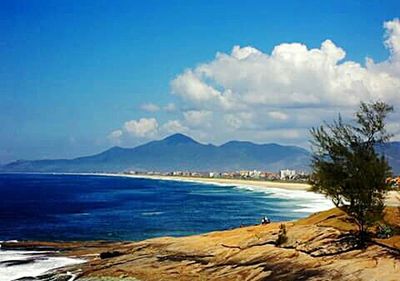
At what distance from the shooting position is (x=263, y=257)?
37.4 meters

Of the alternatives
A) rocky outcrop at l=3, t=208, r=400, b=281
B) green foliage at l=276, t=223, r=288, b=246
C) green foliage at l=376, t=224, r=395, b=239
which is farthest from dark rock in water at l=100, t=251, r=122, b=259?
green foliage at l=376, t=224, r=395, b=239

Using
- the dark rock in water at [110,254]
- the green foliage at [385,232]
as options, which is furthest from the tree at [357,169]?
the dark rock in water at [110,254]

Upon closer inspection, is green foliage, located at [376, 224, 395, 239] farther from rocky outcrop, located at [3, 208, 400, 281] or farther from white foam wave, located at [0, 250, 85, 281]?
white foam wave, located at [0, 250, 85, 281]

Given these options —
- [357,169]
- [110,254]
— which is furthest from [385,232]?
[110,254]

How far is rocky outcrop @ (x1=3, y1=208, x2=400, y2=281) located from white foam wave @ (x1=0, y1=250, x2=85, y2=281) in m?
2.25

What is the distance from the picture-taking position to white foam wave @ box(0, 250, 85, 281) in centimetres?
4353

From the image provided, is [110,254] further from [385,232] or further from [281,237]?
[385,232]

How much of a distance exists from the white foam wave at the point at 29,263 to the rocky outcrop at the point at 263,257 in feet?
7.39

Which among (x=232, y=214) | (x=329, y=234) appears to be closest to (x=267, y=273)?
(x=329, y=234)

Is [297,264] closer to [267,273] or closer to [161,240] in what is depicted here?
[267,273]

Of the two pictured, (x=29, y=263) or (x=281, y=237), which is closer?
(x=281, y=237)

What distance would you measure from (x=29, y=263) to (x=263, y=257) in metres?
21.1

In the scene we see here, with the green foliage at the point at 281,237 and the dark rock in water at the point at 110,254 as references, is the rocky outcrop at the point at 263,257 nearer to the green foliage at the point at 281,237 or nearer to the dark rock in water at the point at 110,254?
the green foliage at the point at 281,237

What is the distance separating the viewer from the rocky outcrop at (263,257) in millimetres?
31719
